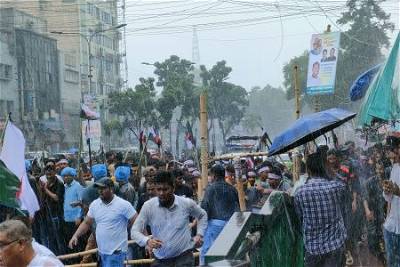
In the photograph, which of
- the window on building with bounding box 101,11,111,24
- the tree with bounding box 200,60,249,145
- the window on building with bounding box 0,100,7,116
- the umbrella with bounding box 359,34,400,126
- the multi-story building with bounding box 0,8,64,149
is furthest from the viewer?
the window on building with bounding box 101,11,111,24

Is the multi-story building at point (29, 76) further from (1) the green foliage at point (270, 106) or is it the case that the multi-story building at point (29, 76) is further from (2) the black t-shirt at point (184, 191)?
(2) the black t-shirt at point (184, 191)

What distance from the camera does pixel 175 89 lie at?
46.7m

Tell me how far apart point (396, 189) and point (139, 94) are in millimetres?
40730

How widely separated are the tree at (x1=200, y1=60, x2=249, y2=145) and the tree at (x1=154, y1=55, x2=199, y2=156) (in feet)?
6.02

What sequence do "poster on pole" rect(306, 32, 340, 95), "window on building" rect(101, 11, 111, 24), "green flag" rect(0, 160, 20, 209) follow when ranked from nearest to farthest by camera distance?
"green flag" rect(0, 160, 20, 209) → "poster on pole" rect(306, 32, 340, 95) → "window on building" rect(101, 11, 111, 24)

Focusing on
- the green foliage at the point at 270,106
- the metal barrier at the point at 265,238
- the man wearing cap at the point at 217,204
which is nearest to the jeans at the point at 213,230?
the man wearing cap at the point at 217,204

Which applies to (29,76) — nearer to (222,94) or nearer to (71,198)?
(222,94)

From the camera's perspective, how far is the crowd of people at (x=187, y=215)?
224 inches

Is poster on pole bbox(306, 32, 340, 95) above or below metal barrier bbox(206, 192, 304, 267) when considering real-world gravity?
above

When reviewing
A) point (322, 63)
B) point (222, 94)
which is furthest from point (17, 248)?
point (222, 94)

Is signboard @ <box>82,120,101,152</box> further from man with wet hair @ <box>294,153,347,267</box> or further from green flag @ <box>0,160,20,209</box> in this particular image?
man with wet hair @ <box>294,153,347,267</box>

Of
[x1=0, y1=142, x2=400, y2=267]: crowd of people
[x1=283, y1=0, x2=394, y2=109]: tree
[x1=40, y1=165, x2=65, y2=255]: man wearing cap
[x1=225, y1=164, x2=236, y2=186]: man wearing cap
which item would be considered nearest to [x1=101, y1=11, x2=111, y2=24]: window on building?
[x1=283, y1=0, x2=394, y2=109]: tree

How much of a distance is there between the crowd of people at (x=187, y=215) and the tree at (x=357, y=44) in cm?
1329

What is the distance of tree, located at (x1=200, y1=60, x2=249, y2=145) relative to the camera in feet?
165
